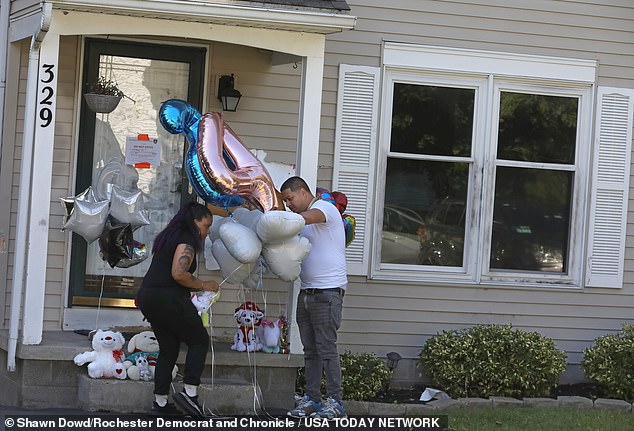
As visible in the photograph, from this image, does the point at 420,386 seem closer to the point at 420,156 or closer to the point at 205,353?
the point at 420,156

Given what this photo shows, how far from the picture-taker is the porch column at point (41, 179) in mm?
8117

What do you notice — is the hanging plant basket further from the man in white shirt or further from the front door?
the man in white shirt

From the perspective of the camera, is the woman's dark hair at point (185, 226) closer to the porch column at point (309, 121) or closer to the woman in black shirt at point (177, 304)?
the woman in black shirt at point (177, 304)

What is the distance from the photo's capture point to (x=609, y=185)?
1055cm

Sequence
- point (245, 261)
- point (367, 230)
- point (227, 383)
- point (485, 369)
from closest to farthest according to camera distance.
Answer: point (245, 261) < point (227, 383) < point (485, 369) < point (367, 230)

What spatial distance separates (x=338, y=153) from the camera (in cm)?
995

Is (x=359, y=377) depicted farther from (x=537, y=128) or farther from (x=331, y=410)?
(x=537, y=128)

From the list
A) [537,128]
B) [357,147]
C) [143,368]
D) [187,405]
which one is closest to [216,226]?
[143,368]

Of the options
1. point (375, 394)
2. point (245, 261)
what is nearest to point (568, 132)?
point (375, 394)

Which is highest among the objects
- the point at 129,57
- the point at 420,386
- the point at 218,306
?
the point at 129,57

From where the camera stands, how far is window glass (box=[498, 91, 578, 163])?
10.4 metres

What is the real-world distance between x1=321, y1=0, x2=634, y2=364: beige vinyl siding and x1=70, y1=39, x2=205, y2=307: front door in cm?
141

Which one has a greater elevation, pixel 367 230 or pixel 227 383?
pixel 367 230

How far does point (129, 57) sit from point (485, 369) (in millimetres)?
4302
